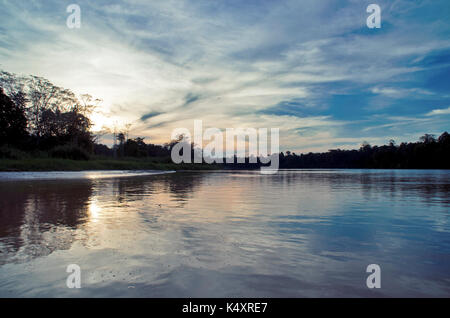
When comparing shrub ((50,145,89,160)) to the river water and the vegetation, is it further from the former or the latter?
the vegetation

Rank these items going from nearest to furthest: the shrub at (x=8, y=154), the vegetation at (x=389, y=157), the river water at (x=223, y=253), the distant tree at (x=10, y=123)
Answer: the river water at (x=223, y=253) → the shrub at (x=8, y=154) → the distant tree at (x=10, y=123) → the vegetation at (x=389, y=157)

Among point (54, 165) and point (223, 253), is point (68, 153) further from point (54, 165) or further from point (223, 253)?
point (223, 253)

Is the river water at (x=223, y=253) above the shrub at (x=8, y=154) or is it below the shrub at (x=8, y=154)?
below

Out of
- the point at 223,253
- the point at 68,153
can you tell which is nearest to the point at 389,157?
the point at 68,153

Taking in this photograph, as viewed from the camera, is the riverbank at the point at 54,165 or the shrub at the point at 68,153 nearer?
the riverbank at the point at 54,165

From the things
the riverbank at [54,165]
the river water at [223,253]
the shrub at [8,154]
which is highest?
the shrub at [8,154]

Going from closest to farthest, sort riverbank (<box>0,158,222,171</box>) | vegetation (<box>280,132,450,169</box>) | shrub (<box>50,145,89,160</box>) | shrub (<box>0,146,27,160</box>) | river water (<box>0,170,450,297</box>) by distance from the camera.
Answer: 1. river water (<box>0,170,450,297</box>)
2. riverbank (<box>0,158,222,171</box>)
3. shrub (<box>0,146,27,160</box>)
4. shrub (<box>50,145,89,160</box>)
5. vegetation (<box>280,132,450,169</box>)

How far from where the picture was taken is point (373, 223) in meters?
7.44

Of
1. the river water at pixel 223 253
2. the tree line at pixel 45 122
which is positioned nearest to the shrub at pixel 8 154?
the tree line at pixel 45 122

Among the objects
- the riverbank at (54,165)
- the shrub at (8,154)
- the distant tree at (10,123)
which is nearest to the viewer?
the riverbank at (54,165)

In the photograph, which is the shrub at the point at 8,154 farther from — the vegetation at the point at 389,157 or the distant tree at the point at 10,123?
the vegetation at the point at 389,157

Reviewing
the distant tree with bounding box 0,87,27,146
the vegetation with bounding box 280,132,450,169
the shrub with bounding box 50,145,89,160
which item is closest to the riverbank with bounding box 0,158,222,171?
the shrub with bounding box 50,145,89,160
